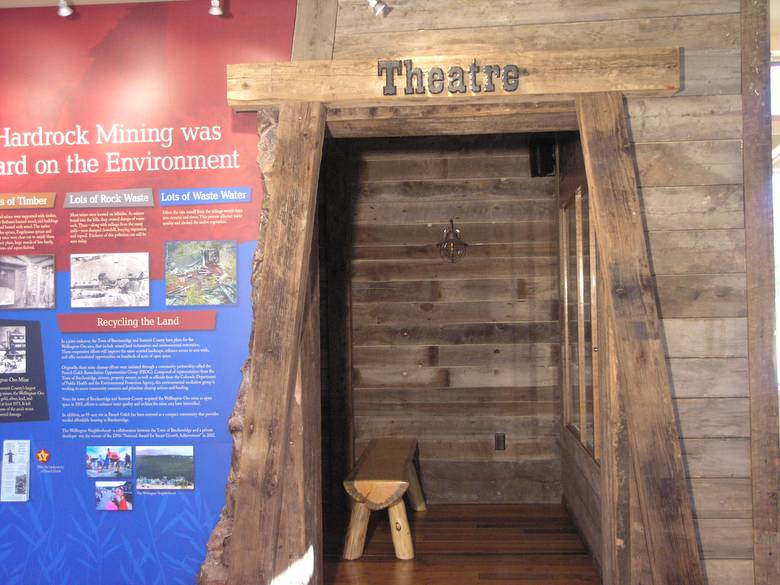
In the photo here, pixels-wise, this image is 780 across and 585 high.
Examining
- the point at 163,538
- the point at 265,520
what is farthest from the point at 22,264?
the point at 265,520

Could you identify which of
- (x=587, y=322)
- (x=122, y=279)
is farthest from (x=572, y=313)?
(x=122, y=279)

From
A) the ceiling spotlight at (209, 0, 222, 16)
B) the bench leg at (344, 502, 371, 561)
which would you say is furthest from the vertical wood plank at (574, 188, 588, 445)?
the ceiling spotlight at (209, 0, 222, 16)

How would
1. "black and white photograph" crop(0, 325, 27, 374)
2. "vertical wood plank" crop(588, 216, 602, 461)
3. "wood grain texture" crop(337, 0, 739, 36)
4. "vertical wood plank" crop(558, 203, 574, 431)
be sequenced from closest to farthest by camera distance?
"wood grain texture" crop(337, 0, 739, 36), "black and white photograph" crop(0, 325, 27, 374), "vertical wood plank" crop(588, 216, 602, 461), "vertical wood plank" crop(558, 203, 574, 431)

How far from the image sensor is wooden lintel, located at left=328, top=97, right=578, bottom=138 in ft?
10.7

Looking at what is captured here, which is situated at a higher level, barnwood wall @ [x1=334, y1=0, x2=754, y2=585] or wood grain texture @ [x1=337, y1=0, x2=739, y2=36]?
wood grain texture @ [x1=337, y1=0, x2=739, y2=36]

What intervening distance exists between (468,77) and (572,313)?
6.91 feet

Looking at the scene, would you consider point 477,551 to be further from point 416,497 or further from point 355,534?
point 416,497

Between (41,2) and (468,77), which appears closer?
(468,77)

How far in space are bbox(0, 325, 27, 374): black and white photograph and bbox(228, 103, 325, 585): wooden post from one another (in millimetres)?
1149

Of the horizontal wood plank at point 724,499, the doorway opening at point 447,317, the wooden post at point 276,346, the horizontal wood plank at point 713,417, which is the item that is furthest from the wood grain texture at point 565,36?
the doorway opening at point 447,317

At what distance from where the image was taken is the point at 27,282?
3.52 m

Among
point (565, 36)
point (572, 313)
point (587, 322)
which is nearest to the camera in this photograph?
point (565, 36)

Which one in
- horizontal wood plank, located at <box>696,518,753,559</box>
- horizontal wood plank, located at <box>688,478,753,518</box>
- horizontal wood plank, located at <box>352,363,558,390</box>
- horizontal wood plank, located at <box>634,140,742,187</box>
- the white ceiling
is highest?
the white ceiling

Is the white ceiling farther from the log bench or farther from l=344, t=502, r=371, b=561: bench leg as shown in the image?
l=344, t=502, r=371, b=561: bench leg
